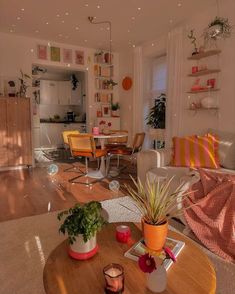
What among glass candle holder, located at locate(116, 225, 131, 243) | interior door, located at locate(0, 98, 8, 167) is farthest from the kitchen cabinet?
glass candle holder, located at locate(116, 225, 131, 243)

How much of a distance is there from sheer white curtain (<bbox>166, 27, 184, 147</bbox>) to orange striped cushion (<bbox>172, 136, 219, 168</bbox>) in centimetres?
147

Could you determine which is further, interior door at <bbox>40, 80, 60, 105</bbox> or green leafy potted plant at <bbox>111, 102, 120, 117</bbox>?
interior door at <bbox>40, 80, 60, 105</bbox>

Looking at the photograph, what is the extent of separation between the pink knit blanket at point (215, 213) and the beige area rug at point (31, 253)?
3.8 inches

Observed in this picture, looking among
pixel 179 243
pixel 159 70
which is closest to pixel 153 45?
pixel 159 70

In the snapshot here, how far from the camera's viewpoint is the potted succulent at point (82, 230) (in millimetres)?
1113

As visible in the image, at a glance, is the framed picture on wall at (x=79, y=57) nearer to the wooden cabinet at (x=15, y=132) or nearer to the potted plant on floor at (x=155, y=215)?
the wooden cabinet at (x=15, y=132)

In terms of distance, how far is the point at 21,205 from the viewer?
2.88 m

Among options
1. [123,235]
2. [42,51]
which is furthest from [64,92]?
[123,235]

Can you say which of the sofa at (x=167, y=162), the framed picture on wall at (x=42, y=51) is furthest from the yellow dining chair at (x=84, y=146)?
the framed picture on wall at (x=42, y=51)

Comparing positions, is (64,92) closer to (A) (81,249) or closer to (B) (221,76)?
(B) (221,76)

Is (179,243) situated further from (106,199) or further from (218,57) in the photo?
(218,57)

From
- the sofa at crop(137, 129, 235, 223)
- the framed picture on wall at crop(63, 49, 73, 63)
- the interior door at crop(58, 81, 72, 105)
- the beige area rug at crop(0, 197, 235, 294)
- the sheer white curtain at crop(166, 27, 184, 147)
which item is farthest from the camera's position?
the interior door at crop(58, 81, 72, 105)

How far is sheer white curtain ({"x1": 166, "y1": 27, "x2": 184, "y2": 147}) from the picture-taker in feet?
13.6

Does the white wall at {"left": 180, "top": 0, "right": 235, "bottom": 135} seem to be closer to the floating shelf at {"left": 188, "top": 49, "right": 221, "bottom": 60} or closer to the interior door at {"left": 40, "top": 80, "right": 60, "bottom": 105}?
the floating shelf at {"left": 188, "top": 49, "right": 221, "bottom": 60}
